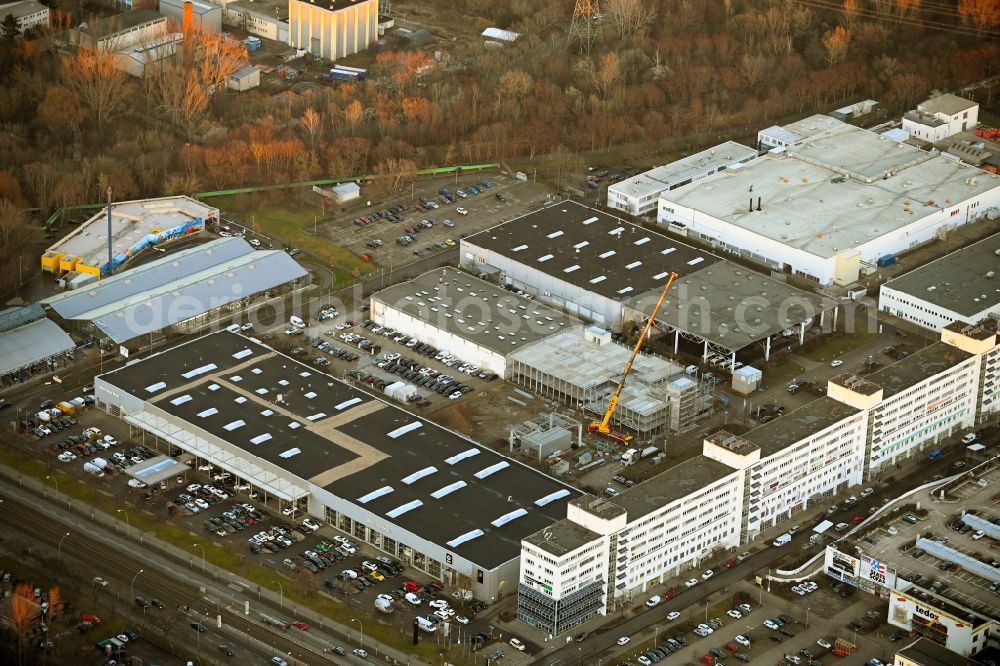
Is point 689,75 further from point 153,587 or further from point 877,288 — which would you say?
point 153,587

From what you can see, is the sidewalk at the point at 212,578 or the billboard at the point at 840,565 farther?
the billboard at the point at 840,565

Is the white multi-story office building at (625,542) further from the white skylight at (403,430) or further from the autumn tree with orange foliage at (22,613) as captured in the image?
the autumn tree with orange foliage at (22,613)

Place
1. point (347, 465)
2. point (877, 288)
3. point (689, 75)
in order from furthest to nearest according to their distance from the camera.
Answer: point (689, 75), point (877, 288), point (347, 465)

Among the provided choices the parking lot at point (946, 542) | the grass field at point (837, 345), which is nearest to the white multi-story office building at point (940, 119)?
the grass field at point (837, 345)

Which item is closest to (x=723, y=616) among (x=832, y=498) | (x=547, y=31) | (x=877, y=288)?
(x=832, y=498)

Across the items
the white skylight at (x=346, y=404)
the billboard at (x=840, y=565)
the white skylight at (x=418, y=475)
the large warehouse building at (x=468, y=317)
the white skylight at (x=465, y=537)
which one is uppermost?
the large warehouse building at (x=468, y=317)

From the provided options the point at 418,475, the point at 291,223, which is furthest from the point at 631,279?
the point at 418,475

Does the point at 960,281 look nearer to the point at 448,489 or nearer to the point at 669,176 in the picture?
the point at 669,176

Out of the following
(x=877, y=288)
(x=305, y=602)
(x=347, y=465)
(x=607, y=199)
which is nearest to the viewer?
(x=305, y=602)
